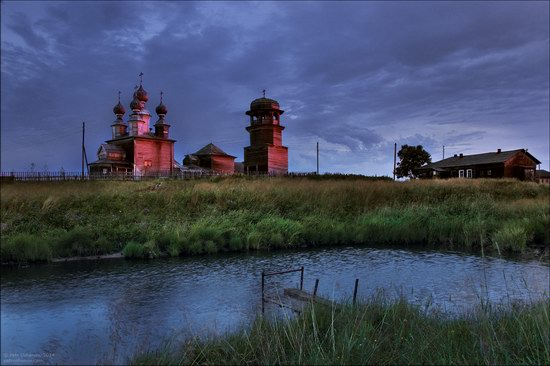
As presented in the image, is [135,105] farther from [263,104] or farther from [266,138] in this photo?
[266,138]

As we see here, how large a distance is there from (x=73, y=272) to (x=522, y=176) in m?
55.3

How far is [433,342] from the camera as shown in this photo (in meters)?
4.82

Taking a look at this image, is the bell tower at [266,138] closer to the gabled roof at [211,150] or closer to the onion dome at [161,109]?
the gabled roof at [211,150]

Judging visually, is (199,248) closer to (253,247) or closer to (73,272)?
(253,247)

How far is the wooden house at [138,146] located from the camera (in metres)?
47.1

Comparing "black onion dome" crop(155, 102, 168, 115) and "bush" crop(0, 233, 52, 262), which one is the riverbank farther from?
"black onion dome" crop(155, 102, 168, 115)

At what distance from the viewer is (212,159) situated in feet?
175

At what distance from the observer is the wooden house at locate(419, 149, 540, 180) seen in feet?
163

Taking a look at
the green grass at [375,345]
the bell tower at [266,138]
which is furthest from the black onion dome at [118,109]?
the green grass at [375,345]

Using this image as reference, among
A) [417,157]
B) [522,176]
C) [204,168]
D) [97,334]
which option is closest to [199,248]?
[97,334]

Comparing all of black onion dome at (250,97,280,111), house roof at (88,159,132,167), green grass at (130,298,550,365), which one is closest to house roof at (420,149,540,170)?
black onion dome at (250,97,280,111)

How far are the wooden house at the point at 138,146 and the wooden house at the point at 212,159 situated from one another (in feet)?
10.5

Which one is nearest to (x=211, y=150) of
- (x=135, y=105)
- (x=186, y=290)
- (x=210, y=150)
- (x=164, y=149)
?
(x=210, y=150)

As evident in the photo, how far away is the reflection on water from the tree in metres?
53.5
